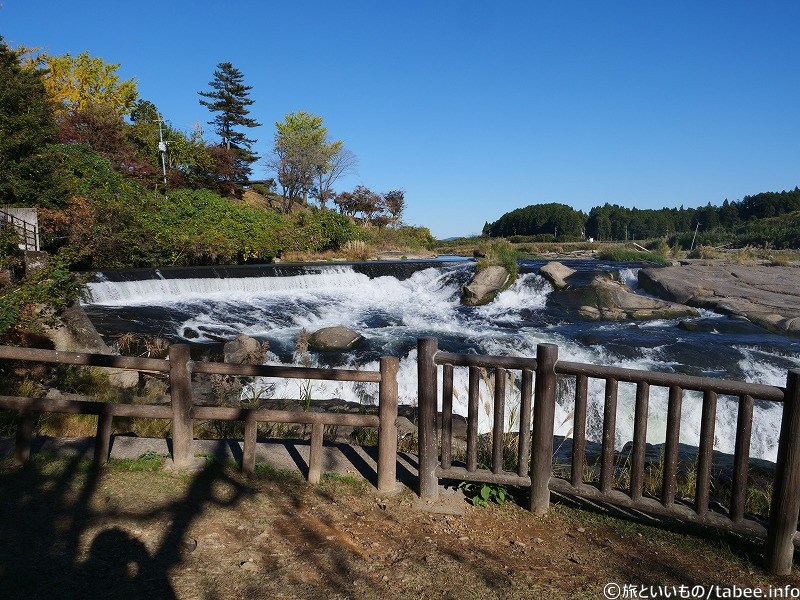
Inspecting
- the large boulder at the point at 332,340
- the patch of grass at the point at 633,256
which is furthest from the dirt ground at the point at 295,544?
the patch of grass at the point at 633,256

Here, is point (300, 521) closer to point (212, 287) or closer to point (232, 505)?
point (232, 505)

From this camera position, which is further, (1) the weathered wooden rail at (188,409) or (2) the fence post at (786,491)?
(1) the weathered wooden rail at (188,409)

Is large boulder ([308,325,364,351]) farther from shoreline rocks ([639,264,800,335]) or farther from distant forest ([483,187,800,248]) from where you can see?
distant forest ([483,187,800,248])

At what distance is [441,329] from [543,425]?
33.9ft

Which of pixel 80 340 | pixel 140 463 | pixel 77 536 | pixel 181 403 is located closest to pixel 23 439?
pixel 140 463

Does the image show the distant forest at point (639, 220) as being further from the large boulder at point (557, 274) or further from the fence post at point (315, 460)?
the fence post at point (315, 460)

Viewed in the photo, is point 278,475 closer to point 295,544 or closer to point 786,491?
point 295,544

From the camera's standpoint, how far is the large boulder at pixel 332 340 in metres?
11.8

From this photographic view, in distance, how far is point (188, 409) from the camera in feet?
15.0

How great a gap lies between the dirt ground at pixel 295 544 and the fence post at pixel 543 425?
20 centimetres

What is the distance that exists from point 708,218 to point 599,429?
283 feet

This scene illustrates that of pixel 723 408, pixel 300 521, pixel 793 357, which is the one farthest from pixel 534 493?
pixel 793 357

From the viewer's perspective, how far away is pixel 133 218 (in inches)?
819

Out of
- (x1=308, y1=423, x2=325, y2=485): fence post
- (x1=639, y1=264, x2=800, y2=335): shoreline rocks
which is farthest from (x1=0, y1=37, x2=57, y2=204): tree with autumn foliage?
(x1=639, y1=264, x2=800, y2=335): shoreline rocks
